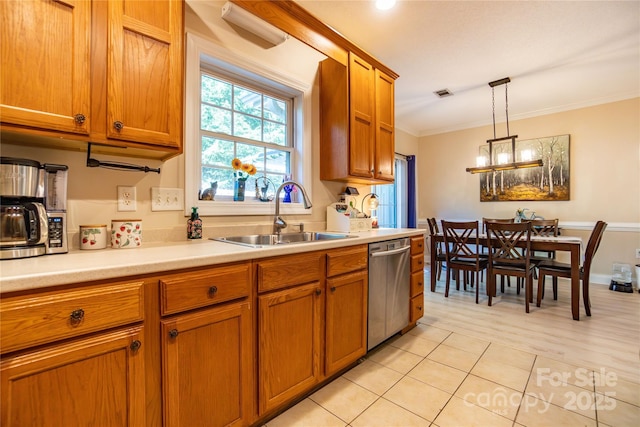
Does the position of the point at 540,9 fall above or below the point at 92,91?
above

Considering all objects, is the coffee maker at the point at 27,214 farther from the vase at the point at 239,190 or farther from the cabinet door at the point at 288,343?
the vase at the point at 239,190

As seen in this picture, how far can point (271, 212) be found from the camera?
2.20 m

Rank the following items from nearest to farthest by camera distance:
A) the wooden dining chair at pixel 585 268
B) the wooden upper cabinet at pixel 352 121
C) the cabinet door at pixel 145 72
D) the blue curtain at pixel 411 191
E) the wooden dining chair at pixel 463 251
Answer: the cabinet door at pixel 145 72 → the wooden upper cabinet at pixel 352 121 → the wooden dining chair at pixel 585 268 → the wooden dining chair at pixel 463 251 → the blue curtain at pixel 411 191

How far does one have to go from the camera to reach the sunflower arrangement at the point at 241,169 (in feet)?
6.89

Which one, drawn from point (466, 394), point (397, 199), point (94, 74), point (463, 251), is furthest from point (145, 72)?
point (397, 199)

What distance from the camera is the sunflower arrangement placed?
82.7 inches

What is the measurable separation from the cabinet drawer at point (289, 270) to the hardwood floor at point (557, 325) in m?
1.73

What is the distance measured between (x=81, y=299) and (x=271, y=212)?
139 centimetres

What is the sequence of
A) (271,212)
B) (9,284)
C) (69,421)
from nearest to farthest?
1. (9,284)
2. (69,421)
3. (271,212)

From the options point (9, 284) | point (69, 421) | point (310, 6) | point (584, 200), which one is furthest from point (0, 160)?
point (584, 200)

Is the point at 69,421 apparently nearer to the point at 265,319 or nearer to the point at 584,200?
the point at 265,319

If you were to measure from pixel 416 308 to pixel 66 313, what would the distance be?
2.37m

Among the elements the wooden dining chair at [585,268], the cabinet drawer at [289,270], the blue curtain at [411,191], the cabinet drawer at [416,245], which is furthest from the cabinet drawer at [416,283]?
the blue curtain at [411,191]

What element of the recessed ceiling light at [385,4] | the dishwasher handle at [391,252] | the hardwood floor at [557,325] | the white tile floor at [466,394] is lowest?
the white tile floor at [466,394]
